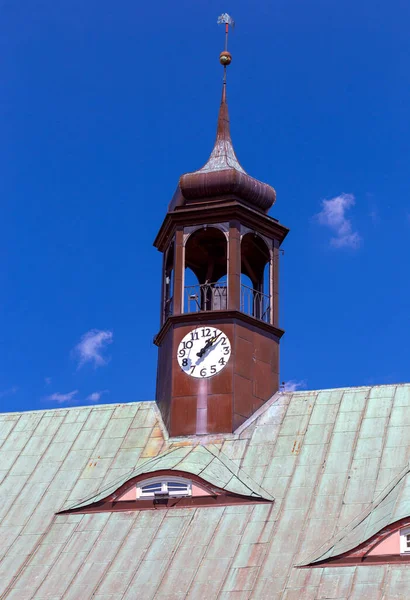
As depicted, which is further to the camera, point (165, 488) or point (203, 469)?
point (203, 469)

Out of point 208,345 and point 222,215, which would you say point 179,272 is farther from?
point 208,345

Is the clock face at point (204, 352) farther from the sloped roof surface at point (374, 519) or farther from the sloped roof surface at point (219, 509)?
the sloped roof surface at point (374, 519)

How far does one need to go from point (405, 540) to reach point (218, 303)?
43.0 ft

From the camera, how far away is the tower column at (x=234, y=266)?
1500 inches

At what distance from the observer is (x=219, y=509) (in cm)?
3291

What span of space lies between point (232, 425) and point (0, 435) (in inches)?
334

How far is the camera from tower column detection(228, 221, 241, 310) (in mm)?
38094

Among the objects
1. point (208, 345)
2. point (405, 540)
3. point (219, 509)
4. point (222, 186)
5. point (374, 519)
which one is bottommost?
point (405, 540)

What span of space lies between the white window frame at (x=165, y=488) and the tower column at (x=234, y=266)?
21.7 feet

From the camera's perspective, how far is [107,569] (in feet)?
103

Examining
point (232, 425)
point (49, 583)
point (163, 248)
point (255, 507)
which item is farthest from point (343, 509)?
point (163, 248)

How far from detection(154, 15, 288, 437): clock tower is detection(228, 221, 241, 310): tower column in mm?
33

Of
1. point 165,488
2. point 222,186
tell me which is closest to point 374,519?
point 165,488

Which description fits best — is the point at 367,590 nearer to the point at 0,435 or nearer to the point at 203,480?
the point at 203,480
